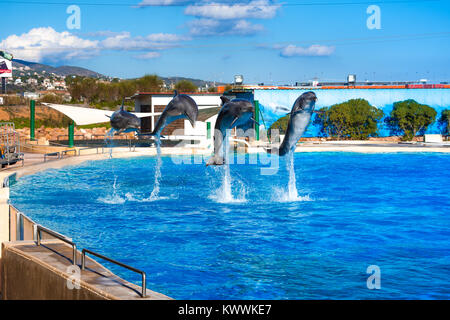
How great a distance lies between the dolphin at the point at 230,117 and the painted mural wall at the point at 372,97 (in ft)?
92.2

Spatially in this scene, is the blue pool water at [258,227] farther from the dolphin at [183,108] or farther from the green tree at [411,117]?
the green tree at [411,117]

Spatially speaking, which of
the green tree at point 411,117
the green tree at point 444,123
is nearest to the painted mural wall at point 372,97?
the green tree at point 444,123

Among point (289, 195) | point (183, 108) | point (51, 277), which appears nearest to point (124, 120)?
point (183, 108)

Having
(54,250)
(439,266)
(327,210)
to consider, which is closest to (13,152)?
(327,210)

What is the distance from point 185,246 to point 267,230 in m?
2.34

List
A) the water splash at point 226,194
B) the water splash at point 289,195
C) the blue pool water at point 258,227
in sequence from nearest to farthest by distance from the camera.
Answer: the blue pool water at point 258,227 < the water splash at point 226,194 < the water splash at point 289,195

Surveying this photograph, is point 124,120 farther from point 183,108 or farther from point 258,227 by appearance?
point 258,227

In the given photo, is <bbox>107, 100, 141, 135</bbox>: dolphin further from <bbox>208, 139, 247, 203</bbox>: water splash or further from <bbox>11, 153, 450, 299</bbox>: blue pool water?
<bbox>208, 139, 247, 203</bbox>: water splash

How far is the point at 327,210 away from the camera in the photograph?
52.4 feet

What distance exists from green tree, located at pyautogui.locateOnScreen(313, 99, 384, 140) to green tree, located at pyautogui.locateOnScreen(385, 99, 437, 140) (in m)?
1.24

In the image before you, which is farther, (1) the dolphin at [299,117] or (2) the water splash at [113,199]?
(2) the water splash at [113,199]

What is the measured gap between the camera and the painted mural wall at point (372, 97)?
42344mm

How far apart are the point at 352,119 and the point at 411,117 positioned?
459 cm
